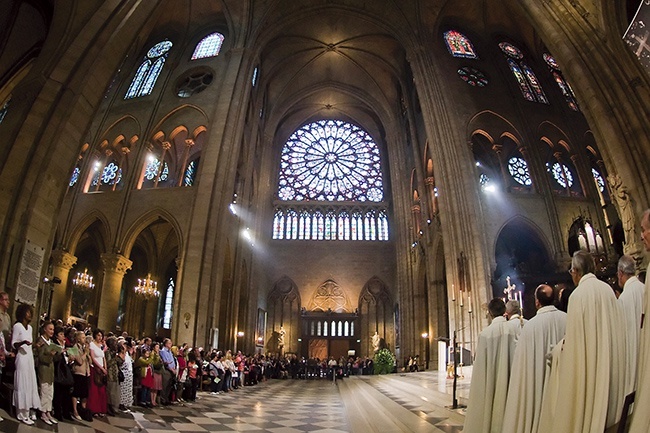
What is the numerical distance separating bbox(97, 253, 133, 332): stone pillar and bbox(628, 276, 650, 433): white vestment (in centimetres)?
1704

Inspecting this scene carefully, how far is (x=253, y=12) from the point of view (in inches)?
823

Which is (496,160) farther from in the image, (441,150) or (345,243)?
(345,243)

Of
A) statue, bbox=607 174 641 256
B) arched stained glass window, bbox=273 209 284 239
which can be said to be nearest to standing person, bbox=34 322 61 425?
statue, bbox=607 174 641 256

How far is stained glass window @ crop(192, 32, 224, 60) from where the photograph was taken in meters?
21.3

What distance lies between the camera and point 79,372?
5.55 meters

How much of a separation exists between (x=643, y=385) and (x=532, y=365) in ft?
4.72

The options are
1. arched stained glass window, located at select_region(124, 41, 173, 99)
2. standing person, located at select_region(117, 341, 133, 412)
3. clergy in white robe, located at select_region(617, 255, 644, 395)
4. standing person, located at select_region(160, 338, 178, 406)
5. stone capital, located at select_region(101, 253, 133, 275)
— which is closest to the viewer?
clergy in white robe, located at select_region(617, 255, 644, 395)

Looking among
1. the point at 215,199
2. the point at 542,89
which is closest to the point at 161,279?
the point at 215,199

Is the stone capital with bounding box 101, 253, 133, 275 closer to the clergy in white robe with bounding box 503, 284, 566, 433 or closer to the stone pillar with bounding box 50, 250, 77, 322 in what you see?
the stone pillar with bounding box 50, 250, 77, 322

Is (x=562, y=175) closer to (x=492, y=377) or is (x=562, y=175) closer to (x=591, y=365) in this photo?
(x=492, y=377)

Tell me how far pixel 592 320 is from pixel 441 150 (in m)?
16.1

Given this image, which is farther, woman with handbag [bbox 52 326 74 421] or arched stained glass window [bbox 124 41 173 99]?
arched stained glass window [bbox 124 41 173 99]

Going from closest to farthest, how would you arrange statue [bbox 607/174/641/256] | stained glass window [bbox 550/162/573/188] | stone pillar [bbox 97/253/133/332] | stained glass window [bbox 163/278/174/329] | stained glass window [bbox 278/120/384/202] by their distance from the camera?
statue [bbox 607/174/641/256]
stone pillar [bbox 97/253/133/332]
stained glass window [bbox 550/162/573/188]
stained glass window [bbox 163/278/174/329]
stained glass window [bbox 278/120/384/202]

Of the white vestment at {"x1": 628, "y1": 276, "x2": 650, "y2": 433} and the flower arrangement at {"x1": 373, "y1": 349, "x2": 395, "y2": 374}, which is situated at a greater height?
the white vestment at {"x1": 628, "y1": 276, "x2": 650, "y2": 433}
